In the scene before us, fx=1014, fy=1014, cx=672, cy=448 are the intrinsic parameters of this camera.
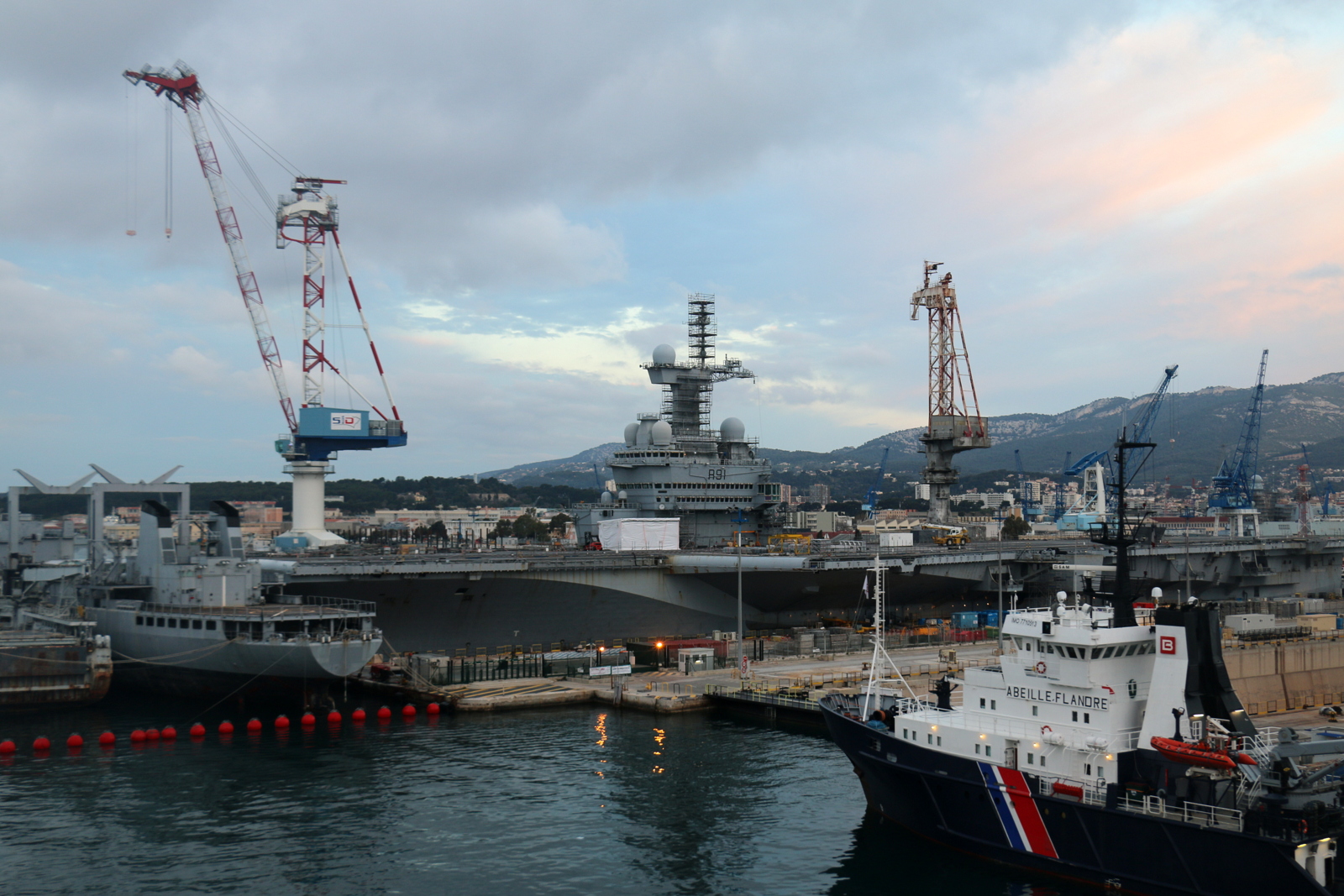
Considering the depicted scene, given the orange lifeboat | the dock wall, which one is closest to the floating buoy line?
the orange lifeboat

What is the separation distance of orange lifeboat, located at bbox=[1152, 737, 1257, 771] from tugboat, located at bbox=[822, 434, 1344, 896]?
3cm

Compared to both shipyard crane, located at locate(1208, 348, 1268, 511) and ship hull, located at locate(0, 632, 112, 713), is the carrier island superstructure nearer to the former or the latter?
ship hull, located at locate(0, 632, 112, 713)

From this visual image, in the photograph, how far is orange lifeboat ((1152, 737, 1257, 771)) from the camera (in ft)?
64.7

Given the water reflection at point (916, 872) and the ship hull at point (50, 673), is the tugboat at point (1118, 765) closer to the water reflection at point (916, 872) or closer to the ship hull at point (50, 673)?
the water reflection at point (916, 872)

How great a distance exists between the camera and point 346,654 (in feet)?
126

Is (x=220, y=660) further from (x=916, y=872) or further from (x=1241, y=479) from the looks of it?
(x=1241, y=479)

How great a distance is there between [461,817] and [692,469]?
1553 inches

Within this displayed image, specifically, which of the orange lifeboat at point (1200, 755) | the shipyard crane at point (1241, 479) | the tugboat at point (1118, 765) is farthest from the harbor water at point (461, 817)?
the shipyard crane at point (1241, 479)

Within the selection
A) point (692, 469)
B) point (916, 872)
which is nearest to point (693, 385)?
point (692, 469)

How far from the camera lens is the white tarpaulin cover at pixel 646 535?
5950 centimetres

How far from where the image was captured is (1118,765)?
71.7 ft

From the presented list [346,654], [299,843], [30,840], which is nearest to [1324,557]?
[346,654]

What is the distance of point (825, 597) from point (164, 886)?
41.2m

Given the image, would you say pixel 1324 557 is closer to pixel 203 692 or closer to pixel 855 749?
pixel 855 749
